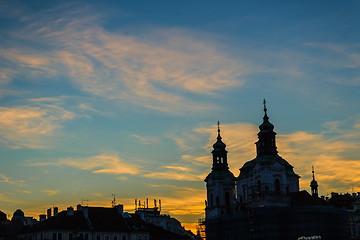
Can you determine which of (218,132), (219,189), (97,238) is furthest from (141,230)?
(218,132)

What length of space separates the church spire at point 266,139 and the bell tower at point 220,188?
39.1ft

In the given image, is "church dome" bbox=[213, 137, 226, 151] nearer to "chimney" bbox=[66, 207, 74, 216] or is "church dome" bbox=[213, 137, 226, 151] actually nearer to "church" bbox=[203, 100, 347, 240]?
"church" bbox=[203, 100, 347, 240]

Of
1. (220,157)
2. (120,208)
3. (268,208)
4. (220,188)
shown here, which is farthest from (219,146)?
(268,208)

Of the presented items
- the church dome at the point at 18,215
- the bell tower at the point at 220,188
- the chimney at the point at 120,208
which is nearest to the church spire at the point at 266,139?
the bell tower at the point at 220,188

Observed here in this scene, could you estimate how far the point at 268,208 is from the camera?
9006cm

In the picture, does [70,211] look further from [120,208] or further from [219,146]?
[219,146]

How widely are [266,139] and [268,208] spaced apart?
12.6 m

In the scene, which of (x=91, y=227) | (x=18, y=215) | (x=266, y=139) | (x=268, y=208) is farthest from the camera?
(x=18, y=215)

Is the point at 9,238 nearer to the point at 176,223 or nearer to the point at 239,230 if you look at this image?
the point at 239,230

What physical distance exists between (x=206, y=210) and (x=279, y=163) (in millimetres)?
20707

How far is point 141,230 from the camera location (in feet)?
333

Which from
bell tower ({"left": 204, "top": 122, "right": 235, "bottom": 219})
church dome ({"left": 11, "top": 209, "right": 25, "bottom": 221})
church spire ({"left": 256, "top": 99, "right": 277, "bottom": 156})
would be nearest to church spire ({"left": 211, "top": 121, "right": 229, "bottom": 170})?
bell tower ({"left": 204, "top": 122, "right": 235, "bottom": 219})

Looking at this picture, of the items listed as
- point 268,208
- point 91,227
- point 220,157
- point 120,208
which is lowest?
point 91,227

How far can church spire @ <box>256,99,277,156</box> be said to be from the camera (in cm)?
9566
